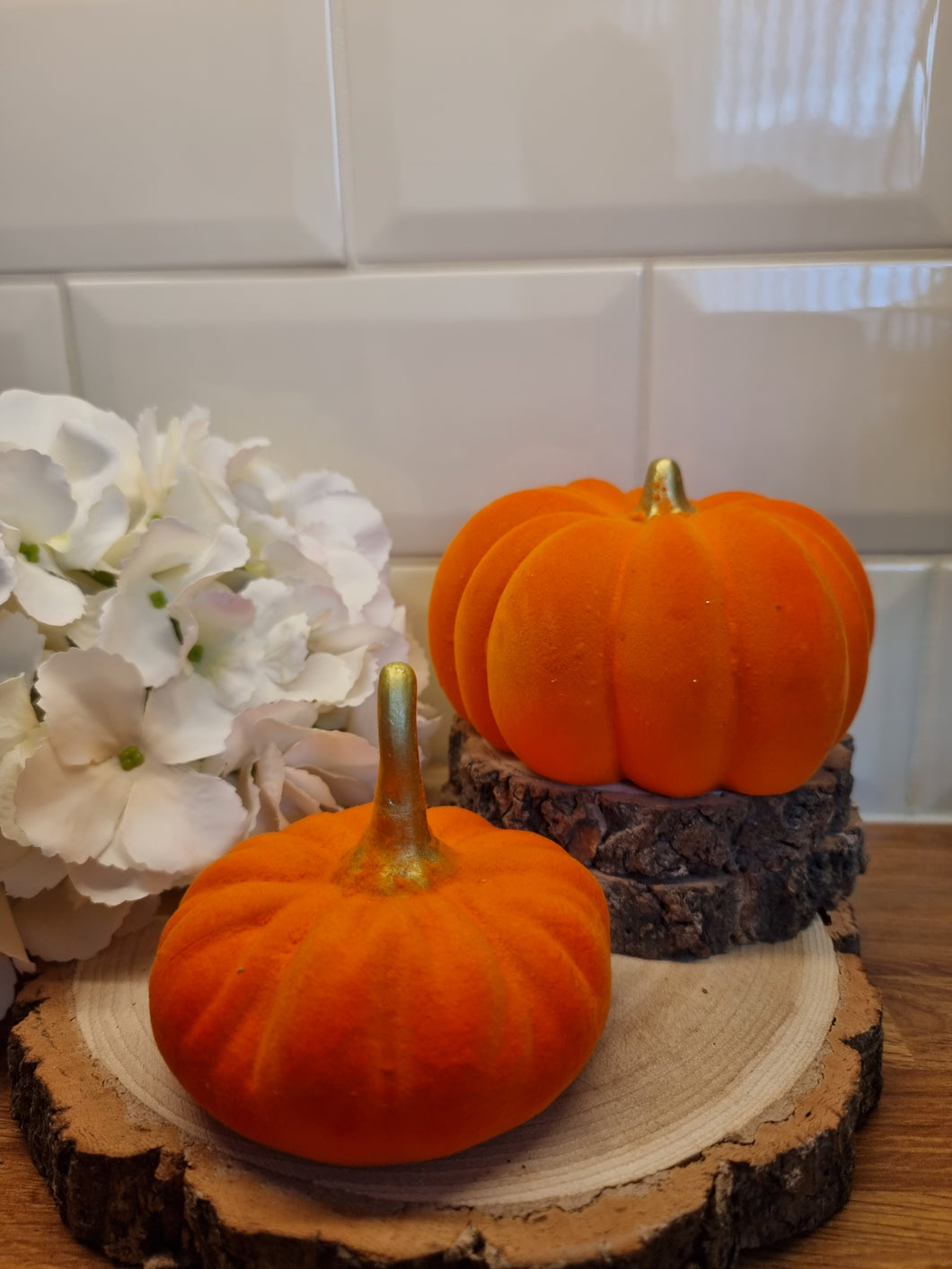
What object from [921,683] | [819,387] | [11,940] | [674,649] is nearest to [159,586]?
[11,940]

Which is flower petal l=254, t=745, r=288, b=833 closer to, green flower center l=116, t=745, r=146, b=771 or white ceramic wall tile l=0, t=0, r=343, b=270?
green flower center l=116, t=745, r=146, b=771

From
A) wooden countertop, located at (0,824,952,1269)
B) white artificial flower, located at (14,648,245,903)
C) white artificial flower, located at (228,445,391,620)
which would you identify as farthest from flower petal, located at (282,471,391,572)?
wooden countertop, located at (0,824,952,1269)

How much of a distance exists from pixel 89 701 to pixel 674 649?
0.35 m

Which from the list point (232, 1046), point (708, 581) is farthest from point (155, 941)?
point (708, 581)

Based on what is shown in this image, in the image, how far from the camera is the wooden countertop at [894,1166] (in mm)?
443

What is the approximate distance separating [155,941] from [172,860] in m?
0.10

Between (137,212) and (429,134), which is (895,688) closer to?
(429,134)

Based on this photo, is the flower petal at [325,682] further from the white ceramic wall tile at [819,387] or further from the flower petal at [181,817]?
the white ceramic wall tile at [819,387]

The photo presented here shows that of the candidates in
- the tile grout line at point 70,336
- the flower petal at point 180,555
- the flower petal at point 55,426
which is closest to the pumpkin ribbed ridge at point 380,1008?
the flower petal at point 180,555

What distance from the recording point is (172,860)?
0.56 m

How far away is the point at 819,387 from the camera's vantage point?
80 centimetres

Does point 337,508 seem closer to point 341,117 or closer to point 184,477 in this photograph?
point 184,477

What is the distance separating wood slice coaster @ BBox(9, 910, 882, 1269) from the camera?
398 millimetres

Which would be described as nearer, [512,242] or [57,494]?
[57,494]
